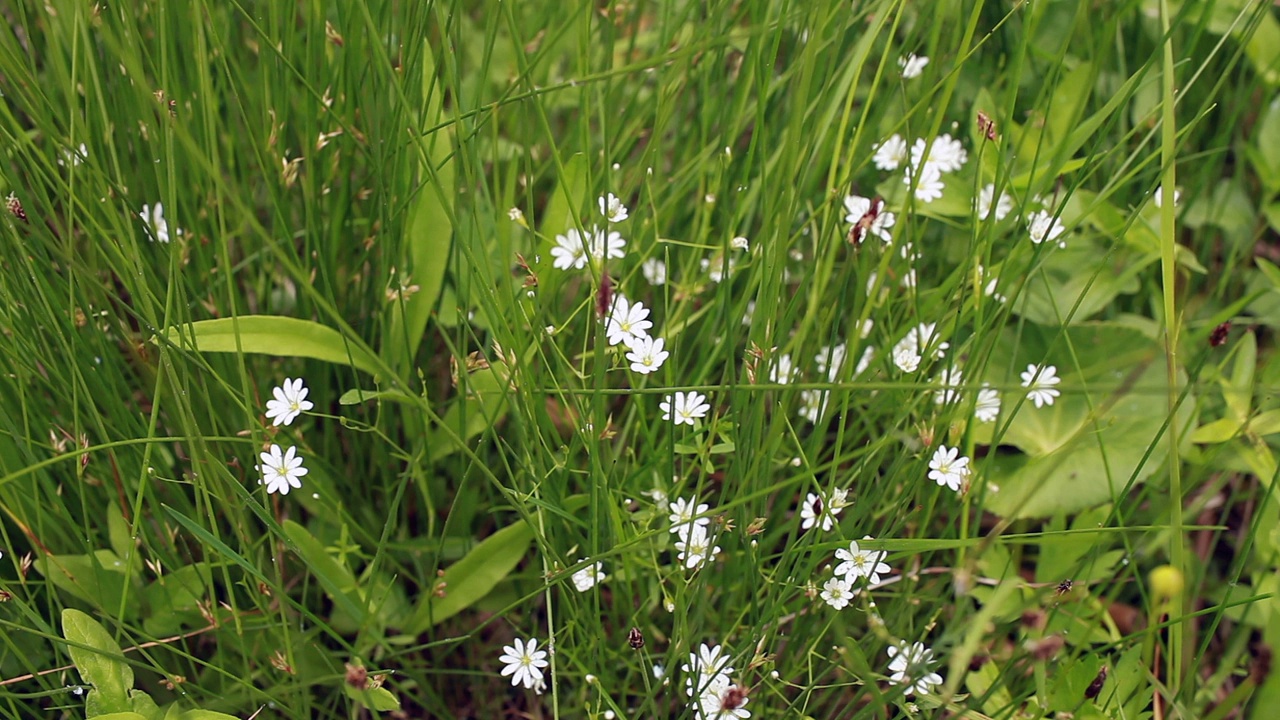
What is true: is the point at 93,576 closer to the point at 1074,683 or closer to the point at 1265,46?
the point at 1074,683

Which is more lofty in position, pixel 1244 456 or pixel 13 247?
pixel 13 247

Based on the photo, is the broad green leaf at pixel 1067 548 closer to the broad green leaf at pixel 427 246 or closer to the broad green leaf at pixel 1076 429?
the broad green leaf at pixel 1076 429

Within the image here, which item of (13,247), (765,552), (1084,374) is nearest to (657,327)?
(765,552)

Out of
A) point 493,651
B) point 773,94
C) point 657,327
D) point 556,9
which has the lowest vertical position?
point 493,651

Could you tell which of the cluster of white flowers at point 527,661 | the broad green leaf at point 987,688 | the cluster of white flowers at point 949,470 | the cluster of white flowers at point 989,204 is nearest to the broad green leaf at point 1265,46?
the cluster of white flowers at point 989,204

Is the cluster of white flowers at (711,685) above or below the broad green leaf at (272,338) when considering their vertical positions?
below

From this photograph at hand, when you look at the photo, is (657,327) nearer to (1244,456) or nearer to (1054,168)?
(1054,168)

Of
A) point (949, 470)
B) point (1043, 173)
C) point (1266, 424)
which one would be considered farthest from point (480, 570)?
point (1266, 424)
